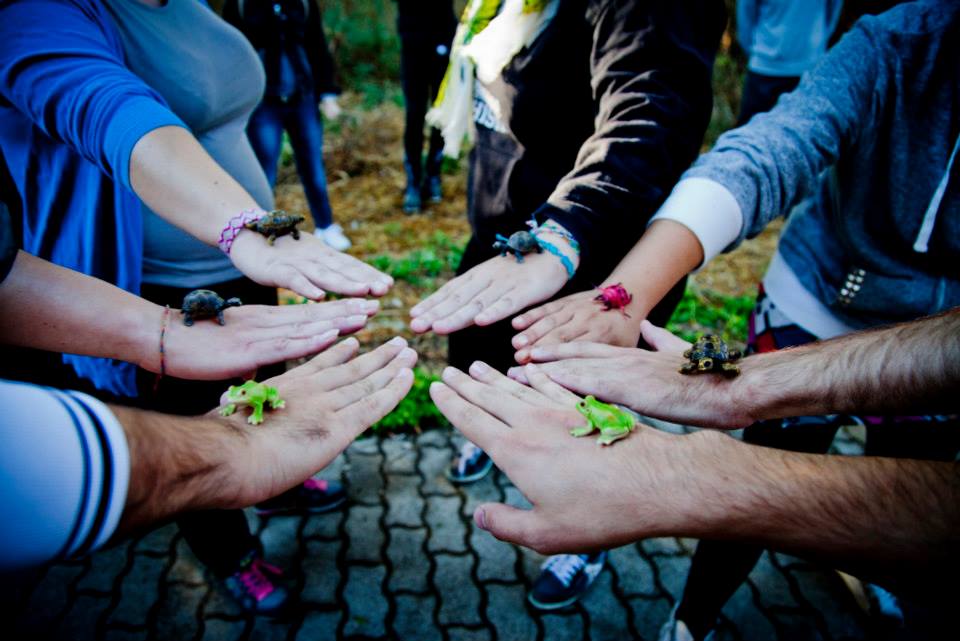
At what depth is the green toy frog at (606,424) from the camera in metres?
1.57

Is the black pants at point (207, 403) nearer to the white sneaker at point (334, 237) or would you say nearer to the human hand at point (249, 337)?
the human hand at point (249, 337)

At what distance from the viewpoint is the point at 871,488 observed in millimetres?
1250

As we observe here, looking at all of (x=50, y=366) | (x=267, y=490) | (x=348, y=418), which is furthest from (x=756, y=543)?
(x=50, y=366)

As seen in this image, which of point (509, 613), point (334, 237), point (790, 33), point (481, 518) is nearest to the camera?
point (481, 518)

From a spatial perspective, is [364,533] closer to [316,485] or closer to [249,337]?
[316,485]

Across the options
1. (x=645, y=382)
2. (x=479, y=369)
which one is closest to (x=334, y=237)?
(x=479, y=369)

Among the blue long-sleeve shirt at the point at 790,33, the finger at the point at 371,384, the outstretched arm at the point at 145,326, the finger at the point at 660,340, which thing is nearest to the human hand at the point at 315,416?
the finger at the point at 371,384

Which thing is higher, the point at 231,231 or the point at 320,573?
the point at 231,231

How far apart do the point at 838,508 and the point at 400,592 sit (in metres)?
2.29

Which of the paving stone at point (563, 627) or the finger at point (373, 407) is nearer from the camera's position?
the finger at point (373, 407)

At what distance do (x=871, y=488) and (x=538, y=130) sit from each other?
1724mm

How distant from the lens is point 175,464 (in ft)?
4.26

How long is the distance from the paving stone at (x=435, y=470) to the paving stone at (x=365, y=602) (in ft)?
2.03

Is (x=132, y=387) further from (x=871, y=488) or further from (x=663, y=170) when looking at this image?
(x=871, y=488)
